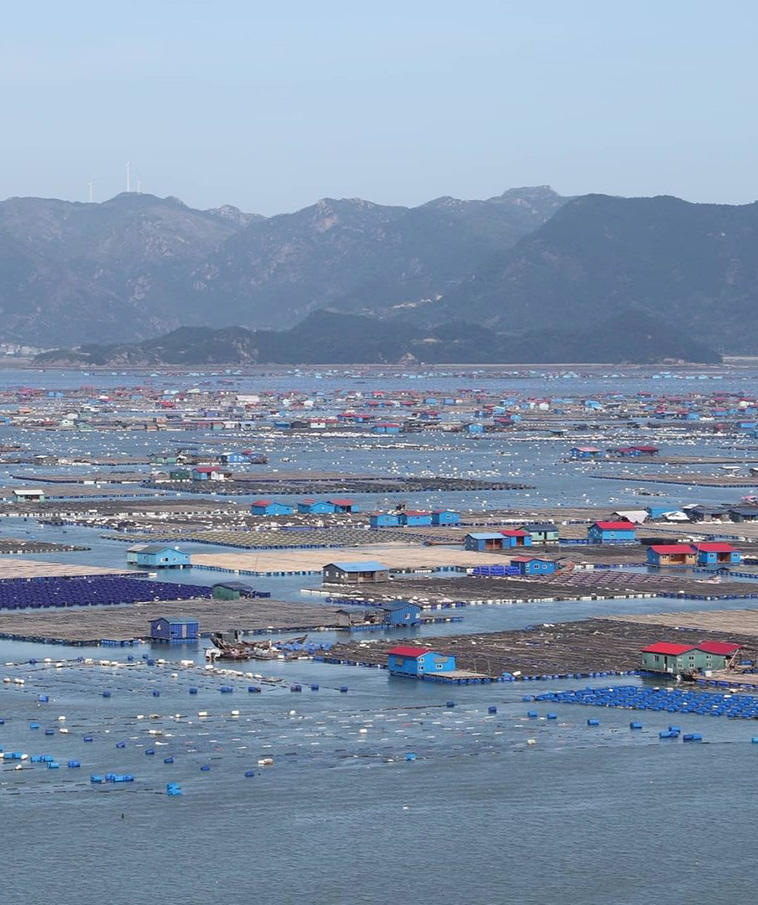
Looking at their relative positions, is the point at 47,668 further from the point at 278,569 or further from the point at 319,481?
the point at 319,481

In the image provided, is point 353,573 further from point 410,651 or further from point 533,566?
point 410,651

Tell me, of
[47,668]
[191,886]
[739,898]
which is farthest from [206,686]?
[739,898]

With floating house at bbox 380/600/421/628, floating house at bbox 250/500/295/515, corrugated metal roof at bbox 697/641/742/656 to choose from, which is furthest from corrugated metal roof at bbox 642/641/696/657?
floating house at bbox 250/500/295/515

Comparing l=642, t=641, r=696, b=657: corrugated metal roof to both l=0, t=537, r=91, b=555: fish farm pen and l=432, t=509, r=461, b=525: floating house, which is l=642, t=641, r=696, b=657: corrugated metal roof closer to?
l=0, t=537, r=91, b=555: fish farm pen

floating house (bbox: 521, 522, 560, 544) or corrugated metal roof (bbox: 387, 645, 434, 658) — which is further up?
corrugated metal roof (bbox: 387, 645, 434, 658)

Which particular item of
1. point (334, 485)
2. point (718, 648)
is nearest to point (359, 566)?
point (718, 648)
